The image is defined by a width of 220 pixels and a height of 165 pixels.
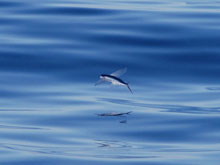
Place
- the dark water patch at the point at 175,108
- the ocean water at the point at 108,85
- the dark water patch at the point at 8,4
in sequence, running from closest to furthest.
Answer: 1. the ocean water at the point at 108,85
2. the dark water patch at the point at 175,108
3. the dark water patch at the point at 8,4

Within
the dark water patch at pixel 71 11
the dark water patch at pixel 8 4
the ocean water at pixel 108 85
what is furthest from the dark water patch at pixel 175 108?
the dark water patch at pixel 8 4

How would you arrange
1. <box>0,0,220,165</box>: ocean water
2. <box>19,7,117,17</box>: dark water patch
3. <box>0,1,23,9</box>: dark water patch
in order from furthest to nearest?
<box>0,1,23,9</box>: dark water patch → <box>19,7,117,17</box>: dark water patch → <box>0,0,220,165</box>: ocean water

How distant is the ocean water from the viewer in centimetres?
870

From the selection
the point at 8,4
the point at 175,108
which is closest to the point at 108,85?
the point at 175,108

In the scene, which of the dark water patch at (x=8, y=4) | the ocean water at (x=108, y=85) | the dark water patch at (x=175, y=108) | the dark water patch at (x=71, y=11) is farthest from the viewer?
the dark water patch at (x=8, y=4)

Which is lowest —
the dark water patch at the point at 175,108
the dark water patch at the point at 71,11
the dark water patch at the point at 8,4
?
the dark water patch at the point at 175,108

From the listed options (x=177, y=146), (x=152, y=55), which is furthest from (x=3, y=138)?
(x=152, y=55)

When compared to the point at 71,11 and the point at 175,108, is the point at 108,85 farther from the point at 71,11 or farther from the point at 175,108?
the point at 71,11

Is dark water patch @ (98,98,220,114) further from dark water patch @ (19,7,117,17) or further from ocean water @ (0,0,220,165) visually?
dark water patch @ (19,7,117,17)

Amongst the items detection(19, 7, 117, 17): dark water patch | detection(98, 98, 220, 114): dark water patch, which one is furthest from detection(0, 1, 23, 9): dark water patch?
detection(98, 98, 220, 114): dark water patch

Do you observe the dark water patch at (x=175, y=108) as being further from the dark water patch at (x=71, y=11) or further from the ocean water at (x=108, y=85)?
the dark water patch at (x=71, y=11)

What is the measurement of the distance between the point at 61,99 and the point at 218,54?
11.3ft

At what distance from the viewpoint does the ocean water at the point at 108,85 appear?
28.5ft

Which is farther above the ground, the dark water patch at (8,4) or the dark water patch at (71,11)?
the dark water patch at (8,4)
